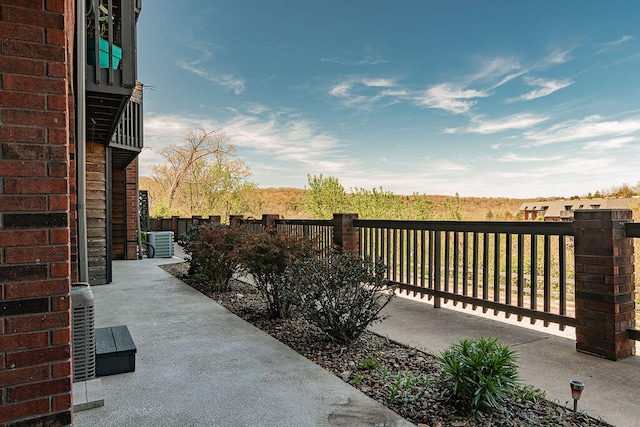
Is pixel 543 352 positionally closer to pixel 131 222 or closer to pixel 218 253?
pixel 218 253

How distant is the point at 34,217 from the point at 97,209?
5991mm

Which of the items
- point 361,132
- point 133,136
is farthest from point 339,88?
point 133,136

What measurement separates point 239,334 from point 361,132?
24134mm

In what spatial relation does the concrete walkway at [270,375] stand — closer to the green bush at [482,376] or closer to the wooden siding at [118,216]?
the green bush at [482,376]

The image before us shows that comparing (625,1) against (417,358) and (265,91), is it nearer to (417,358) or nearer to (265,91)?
(265,91)

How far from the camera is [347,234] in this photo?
6.11 m

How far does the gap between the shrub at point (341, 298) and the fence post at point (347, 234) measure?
8.31ft

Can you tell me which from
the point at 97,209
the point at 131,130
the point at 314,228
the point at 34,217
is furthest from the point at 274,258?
the point at 131,130

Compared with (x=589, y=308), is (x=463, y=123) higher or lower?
higher

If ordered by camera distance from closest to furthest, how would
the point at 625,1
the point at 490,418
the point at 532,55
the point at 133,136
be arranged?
1. the point at 490,418
2. the point at 133,136
3. the point at 625,1
4. the point at 532,55

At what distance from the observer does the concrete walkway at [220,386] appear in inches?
87.4

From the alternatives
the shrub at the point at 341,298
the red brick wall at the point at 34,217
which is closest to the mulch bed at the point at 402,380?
the shrub at the point at 341,298

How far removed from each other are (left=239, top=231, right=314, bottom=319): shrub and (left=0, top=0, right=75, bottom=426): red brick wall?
263 cm

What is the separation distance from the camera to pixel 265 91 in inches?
1030
